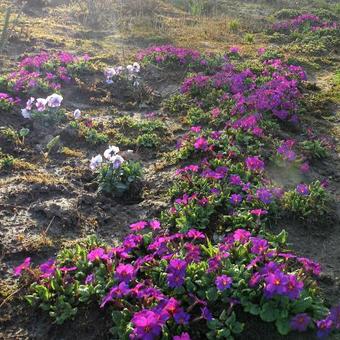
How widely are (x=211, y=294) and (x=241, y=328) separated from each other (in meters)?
0.42

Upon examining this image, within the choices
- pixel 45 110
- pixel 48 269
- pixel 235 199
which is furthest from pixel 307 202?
pixel 45 110

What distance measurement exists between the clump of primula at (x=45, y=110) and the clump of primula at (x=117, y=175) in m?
1.71

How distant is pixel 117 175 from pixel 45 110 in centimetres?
247

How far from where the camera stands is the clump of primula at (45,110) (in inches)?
305

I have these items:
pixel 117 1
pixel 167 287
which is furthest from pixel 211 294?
pixel 117 1

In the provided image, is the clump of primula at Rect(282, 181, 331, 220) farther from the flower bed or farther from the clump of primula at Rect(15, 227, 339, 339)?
the clump of primula at Rect(15, 227, 339, 339)

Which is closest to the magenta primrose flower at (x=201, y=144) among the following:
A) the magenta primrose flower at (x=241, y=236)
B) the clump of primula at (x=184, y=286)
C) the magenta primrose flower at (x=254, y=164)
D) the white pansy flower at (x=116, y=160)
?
the magenta primrose flower at (x=254, y=164)

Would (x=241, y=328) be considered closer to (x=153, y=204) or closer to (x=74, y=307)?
(x=74, y=307)

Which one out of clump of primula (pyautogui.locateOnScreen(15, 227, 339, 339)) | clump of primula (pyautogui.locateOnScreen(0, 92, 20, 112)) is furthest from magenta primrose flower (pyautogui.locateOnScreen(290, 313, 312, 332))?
clump of primula (pyautogui.locateOnScreen(0, 92, 20, 112))

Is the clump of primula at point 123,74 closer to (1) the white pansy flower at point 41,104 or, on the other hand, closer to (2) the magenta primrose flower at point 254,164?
(1) the white pansy flower at point 41,104

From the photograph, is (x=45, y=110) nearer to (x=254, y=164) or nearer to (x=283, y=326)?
(x=254, y=164)

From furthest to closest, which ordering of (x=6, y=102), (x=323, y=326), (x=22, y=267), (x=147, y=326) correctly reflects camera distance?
1. (x=6, y=102)
2. (x=22, y=267)
3. (x=323, y=326)
4. (x=147, y=326)

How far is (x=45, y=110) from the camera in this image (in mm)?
8227

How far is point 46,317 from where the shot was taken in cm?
447
